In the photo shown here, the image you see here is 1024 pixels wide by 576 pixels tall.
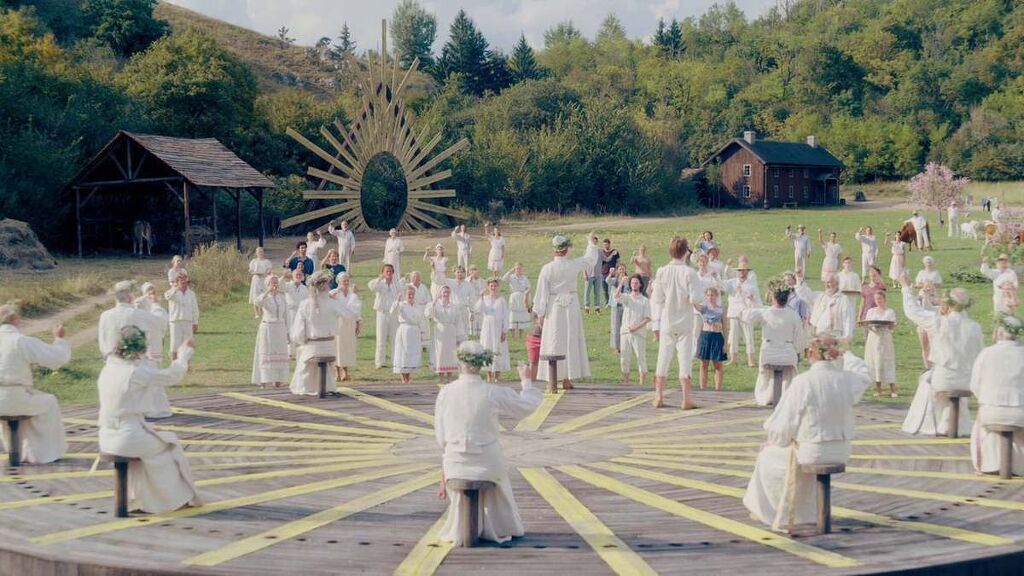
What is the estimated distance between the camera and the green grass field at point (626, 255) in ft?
64.6

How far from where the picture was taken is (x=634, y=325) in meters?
18.7

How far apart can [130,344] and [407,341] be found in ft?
28.0

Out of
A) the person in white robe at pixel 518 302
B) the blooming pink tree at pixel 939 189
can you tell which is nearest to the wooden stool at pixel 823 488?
the person in white robe at pixel 518 302

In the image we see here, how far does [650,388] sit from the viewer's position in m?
Result: 17.9

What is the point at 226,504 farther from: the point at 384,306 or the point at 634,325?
the point at 384,306

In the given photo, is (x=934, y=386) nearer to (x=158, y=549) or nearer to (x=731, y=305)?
(x=731, y=305)

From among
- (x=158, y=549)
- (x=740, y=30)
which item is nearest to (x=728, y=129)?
(x=740, y=30)

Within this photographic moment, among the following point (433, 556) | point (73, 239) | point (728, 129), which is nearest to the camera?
point (433, 556)

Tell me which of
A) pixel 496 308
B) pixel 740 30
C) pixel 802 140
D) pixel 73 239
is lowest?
pixel 496 308

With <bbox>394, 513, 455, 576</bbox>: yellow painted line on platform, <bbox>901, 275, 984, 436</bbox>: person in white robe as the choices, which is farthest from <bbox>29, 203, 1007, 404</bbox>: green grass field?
<bbox>394, 513, 455, 576</bbox>: yellow painted line on platform

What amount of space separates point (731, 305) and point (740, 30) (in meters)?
133

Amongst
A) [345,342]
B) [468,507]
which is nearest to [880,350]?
[345,342]

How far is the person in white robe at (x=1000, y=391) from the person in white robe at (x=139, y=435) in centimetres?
802

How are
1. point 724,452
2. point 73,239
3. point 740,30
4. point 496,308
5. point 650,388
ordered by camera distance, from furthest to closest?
point 740,30 → point 73,239 → point 496,308 → point 650,388 → point 724,452
